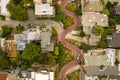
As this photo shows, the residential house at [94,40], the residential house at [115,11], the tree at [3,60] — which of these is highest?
the residential house at [115,11]

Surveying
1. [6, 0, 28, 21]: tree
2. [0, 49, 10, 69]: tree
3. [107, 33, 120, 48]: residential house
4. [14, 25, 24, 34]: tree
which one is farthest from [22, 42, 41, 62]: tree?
[107, 33, 120, 48]: residential house

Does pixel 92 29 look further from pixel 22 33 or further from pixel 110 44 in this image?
pixel 22 33

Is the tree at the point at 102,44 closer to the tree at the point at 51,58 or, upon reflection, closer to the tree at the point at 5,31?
the tree at the point at 51,58

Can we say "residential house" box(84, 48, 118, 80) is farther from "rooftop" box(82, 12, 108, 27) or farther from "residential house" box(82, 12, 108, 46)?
"rooftop" box(82, 12, 108, 27)

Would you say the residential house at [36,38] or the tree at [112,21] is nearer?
the residential house at [36,38]

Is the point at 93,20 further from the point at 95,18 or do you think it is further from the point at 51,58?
the point at 51,58

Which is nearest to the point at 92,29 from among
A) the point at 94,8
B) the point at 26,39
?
the point at 94,8

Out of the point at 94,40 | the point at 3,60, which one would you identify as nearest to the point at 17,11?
the point at 3,60

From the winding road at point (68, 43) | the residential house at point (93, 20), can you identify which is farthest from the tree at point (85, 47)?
the residential house at point (93, 20)
